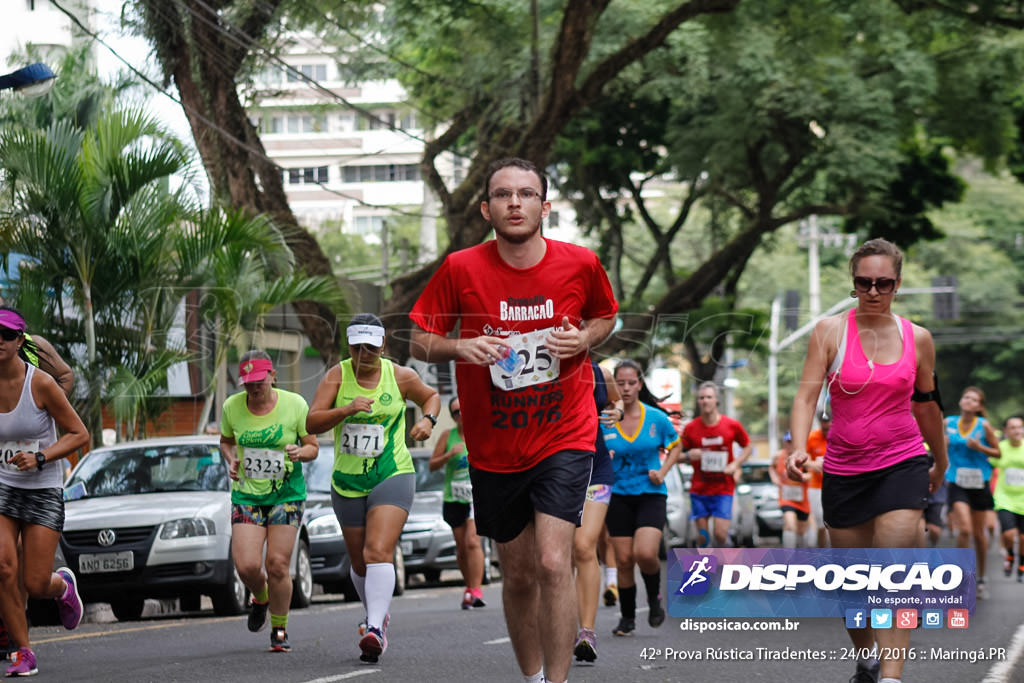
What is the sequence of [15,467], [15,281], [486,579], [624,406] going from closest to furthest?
[15,467] < [624,406] < [15,281] < [486,579]

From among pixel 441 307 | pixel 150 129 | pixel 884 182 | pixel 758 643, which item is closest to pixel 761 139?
pixel 884 182

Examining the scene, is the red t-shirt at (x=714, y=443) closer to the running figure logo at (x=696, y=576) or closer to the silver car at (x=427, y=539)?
the silver car at (x=427, y=539)

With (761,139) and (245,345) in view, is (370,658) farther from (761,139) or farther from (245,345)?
(761,139)

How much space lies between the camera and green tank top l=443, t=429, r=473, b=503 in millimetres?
14797

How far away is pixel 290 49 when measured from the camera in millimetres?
23766

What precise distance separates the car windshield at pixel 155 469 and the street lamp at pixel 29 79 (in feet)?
10.5

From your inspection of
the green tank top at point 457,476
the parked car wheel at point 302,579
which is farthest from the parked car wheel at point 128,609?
the green tank top at point 457,476

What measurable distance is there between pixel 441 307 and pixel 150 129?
12.0 m

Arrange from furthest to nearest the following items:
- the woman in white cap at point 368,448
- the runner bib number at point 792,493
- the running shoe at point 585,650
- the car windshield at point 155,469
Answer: the runner bib number at point 792,493
the car windshield at point 155,469
the woman in white cap at point 368,448
the running shoe at point 585,650

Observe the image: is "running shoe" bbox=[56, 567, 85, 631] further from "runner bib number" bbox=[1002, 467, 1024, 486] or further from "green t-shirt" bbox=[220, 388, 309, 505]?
"runner bib number" bbox=[1002, 467, 1024, 486]

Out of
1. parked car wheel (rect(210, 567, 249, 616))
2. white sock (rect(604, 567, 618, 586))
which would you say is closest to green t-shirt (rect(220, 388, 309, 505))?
parked car wheel (rect(210, 567, 249, 616))

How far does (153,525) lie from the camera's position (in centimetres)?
1367

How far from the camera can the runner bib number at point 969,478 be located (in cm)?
1650

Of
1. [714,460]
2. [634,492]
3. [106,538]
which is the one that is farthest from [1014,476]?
[106,538]
